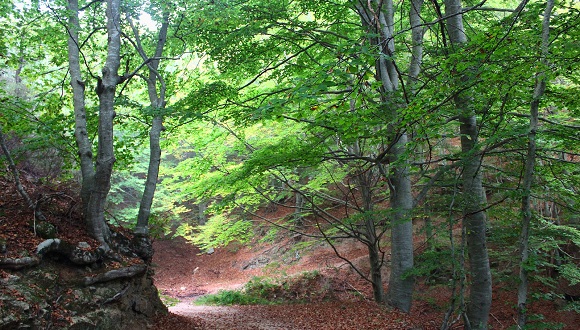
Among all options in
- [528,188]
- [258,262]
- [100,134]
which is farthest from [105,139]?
[258,262]

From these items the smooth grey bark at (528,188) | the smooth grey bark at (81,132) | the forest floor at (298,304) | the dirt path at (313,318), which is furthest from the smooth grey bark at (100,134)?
the smooth grey bark at (528,188)

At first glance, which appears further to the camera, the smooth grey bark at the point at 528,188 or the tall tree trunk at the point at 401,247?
the tall tree trunk at the point at 401,247

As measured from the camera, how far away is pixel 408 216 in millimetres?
7016

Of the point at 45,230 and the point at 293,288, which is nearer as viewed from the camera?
the point at 45,230

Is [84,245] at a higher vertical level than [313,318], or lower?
higher

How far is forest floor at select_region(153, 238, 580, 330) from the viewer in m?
7.91

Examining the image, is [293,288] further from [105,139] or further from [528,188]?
[528,188]

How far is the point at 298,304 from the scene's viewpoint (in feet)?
37.5

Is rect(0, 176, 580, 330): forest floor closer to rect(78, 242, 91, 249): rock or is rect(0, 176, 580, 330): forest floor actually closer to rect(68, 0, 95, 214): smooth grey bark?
rect(78, 242, 91, 249): rock

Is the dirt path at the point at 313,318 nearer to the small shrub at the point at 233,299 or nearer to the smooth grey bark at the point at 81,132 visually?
the small shrub at the point at 233,299

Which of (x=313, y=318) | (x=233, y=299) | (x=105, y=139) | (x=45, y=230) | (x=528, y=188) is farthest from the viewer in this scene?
(x=233, y=299)

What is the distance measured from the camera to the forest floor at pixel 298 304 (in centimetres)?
791

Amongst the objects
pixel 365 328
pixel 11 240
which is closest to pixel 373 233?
pixel 365 328

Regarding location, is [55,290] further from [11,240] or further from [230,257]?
[230,257]
